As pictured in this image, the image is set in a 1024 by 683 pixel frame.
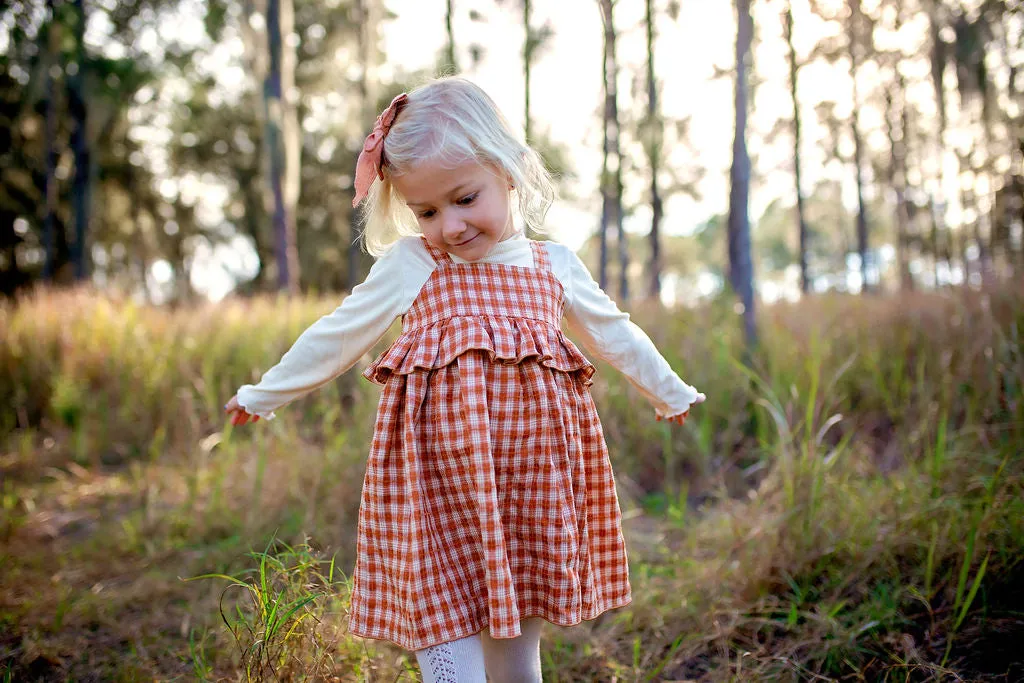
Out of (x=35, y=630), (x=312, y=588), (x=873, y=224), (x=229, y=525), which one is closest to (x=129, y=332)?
(x=229, y=525)

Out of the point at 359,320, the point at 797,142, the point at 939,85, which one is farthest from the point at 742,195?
the point at 939,85

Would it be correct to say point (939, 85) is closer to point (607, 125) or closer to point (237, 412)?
point (607, 125)

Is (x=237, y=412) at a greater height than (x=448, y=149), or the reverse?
(x=448, y=149)

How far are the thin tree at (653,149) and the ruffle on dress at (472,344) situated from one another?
178 inches

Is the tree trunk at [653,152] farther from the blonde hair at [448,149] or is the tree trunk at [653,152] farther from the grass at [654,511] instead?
the blonde hair at [448,149]

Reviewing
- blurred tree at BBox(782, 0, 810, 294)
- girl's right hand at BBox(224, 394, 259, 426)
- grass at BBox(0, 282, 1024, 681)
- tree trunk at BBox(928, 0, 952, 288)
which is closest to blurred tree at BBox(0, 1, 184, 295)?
grass at BBox(0, 282, 1024, 681)

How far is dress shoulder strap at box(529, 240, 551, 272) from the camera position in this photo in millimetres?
1700

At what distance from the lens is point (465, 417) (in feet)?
4.84

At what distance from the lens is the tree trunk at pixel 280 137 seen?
31.6ft

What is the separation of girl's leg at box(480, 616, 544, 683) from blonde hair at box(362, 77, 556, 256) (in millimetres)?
959

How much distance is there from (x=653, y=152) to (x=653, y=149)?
0.18 ft

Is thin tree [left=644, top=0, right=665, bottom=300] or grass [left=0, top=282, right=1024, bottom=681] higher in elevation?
thin tree [left=644, top=0, right=665, bottom=300]

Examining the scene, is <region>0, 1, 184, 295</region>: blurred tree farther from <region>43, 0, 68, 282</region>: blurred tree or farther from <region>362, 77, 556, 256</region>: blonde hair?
<region>362, 77, 556, 256</region>: blonde hair

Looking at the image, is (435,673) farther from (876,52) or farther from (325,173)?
(325,173)
